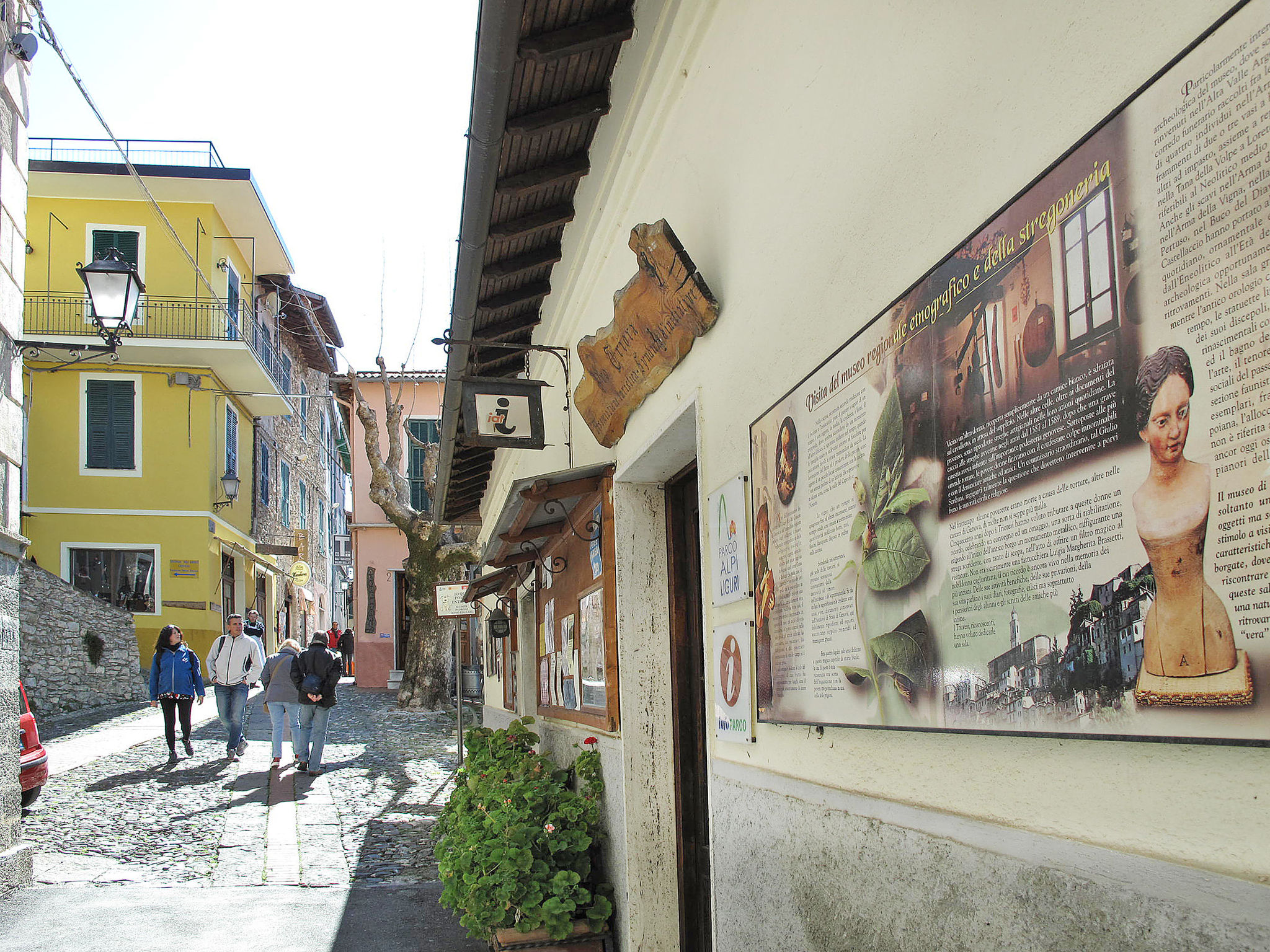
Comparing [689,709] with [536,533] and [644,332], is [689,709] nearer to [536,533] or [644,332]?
[644,332]

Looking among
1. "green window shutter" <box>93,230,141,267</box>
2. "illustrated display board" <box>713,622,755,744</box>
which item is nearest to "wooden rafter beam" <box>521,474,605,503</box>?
"illustrated display board" <box>713,622,755,744</box>

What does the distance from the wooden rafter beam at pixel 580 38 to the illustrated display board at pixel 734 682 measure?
2345 mm

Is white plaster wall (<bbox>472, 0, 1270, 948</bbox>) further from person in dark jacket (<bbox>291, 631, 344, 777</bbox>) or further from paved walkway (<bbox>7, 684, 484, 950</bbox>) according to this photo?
person in dark jacket (<bbox>291, 631, 344, 777</bbox>)

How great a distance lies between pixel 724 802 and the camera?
143 inches

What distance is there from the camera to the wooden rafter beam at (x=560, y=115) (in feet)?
15.8

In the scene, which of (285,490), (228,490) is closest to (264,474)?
(285,490)

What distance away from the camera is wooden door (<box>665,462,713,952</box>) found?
4992mm

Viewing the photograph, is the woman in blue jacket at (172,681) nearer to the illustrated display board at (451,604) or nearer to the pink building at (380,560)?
the illustrated display board at (451,604)

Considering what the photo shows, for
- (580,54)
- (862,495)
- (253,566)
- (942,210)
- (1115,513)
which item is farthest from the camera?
(253,566)

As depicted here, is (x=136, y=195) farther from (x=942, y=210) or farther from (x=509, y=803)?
(x=942, y=210)

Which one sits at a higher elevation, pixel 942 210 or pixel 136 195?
pixel 136 195

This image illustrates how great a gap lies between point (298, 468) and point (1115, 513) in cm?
3489

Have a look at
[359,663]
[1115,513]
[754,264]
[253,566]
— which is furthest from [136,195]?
[1115,513]

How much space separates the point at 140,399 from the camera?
22.8 meters
